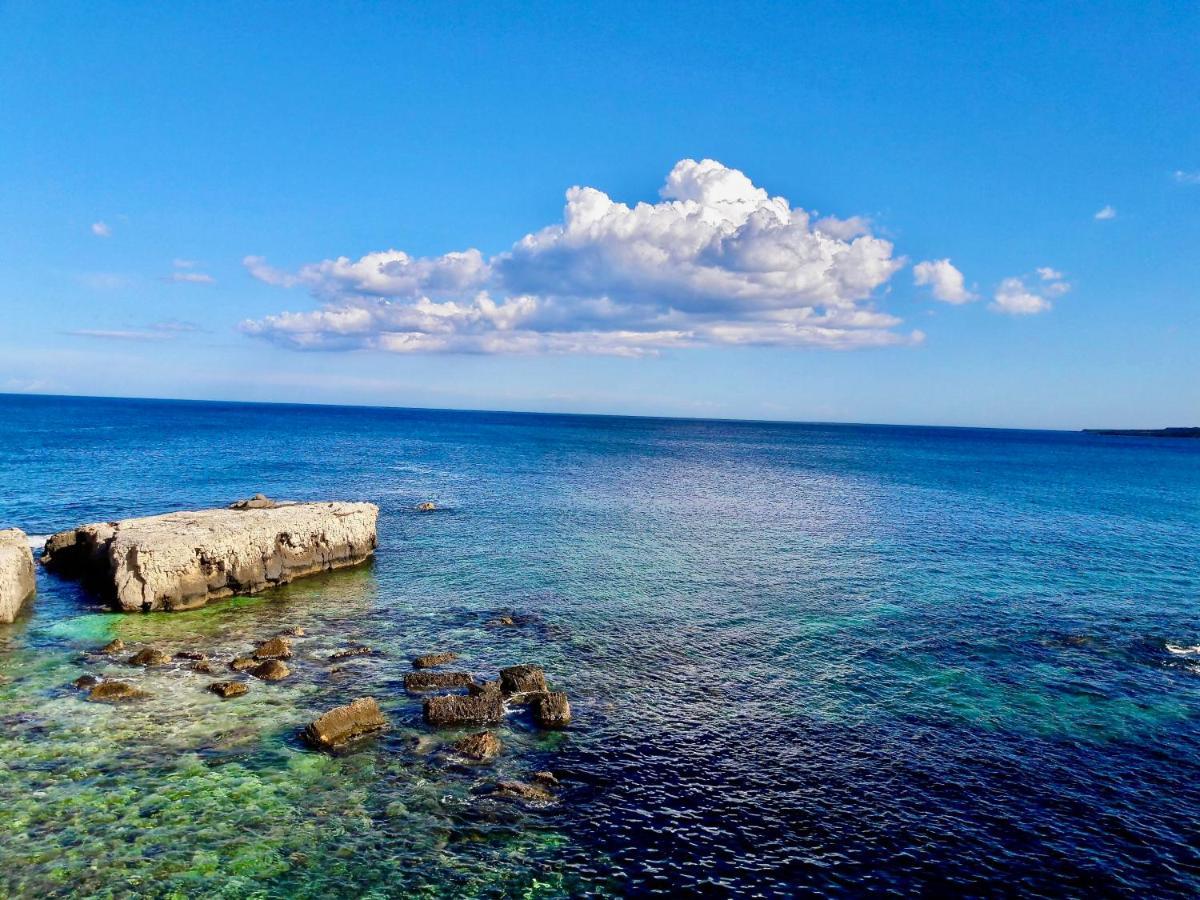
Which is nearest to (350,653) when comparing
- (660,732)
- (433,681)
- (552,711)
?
(433,681)

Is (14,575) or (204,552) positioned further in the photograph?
(204,552)

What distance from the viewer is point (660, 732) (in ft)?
73.3

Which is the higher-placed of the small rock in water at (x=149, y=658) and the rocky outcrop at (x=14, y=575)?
the rocky outcrop at (x=14, y=575)

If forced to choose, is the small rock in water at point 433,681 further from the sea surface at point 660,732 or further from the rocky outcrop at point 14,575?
the rocky outcrop at point 14,575

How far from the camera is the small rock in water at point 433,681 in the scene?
82.3 ft

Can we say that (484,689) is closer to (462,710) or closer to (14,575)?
(462,710)

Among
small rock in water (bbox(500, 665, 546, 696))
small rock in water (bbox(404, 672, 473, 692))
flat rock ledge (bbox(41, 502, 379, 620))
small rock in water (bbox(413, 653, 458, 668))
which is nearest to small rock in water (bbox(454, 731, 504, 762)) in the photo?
small rock in water (bbox(500, 665, 546, 696))

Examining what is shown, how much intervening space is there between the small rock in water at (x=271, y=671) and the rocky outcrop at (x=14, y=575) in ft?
43.4

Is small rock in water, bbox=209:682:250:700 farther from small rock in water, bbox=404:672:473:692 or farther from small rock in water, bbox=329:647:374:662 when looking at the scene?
small rock in water, bbox=404:672:473:692

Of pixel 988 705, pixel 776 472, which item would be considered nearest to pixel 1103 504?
pixel 776 472

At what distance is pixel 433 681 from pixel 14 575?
801 inches

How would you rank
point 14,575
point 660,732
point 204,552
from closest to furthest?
1. point 660,732
2. point 14,575
3. point 204,552

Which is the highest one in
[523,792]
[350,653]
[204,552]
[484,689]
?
[204,552]

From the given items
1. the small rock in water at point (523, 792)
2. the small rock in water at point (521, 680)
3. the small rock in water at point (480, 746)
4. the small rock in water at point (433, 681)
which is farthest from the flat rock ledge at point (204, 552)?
the small rock in water at point (523, 792)
